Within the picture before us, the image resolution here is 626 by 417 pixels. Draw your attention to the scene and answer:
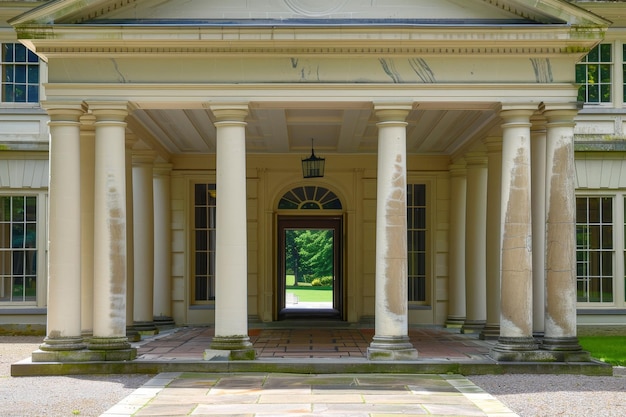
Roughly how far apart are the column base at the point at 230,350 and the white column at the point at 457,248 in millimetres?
8367

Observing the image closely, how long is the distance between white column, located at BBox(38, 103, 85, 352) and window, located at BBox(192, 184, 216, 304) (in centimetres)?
815

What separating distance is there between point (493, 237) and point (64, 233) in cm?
835

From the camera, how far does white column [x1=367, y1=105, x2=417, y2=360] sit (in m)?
14.4

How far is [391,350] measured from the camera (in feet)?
46.6

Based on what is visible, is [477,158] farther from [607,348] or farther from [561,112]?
[561,112]

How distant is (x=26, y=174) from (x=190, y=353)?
26.5 ft

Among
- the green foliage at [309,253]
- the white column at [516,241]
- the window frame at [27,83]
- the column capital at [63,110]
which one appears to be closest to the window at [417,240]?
the white column at [516,241]

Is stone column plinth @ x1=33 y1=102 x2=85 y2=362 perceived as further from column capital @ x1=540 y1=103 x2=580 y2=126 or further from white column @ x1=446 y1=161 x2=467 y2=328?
white column @ x1=446 y1=161 x2=467 y2=328

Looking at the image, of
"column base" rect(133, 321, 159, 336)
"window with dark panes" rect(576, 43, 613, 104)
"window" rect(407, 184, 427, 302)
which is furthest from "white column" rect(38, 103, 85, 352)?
"window with dark panes" rect(576, 43, 613, 104)

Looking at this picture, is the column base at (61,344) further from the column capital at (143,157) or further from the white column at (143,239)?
the column capital at (143,157)

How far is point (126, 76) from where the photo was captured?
1445 cm

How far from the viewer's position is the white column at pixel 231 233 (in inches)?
567

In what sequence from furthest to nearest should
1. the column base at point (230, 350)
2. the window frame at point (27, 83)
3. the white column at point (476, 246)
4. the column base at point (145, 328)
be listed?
the window frame at point (27, 83) < the white column at point (476, 246) < the column base at point (145, 328) < the column base at point (230, 350)

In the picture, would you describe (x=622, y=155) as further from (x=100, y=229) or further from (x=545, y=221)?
(x=100, y=229)
